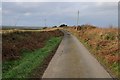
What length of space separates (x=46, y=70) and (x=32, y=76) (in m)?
1.90

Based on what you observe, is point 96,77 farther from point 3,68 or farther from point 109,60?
point 3,68

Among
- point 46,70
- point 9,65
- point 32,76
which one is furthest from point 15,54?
point 32,76

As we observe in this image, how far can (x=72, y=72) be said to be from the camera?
13562mm

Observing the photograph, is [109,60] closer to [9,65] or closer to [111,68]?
[111,68]

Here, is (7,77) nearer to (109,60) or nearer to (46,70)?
(46,70)

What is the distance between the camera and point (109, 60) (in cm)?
1631

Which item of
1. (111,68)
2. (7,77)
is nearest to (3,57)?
(7,77)

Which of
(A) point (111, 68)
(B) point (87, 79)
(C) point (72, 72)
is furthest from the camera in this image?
(A) point (111, 68)

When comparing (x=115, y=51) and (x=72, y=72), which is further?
(x=115, y=51)

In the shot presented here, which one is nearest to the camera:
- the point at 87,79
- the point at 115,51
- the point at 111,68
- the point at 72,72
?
the point at 87,79

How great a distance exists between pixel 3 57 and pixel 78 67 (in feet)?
17.3

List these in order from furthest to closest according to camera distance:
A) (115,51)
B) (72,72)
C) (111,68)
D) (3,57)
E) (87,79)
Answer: (115,51), (3,57), (111,68), (72,72), (87,79)

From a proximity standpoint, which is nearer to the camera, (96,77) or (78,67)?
(96,77)

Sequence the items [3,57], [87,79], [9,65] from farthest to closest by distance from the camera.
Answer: [3,57] → [9,65] → [87,79]
